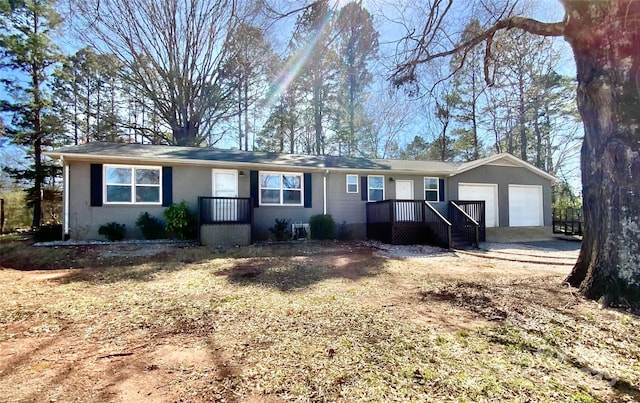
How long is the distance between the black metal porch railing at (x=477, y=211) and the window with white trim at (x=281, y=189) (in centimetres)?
609

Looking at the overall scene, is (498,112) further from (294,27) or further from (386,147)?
(294,27)

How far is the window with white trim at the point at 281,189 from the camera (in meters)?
11.6

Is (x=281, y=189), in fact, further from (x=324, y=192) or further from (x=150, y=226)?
(x=150, y=226)

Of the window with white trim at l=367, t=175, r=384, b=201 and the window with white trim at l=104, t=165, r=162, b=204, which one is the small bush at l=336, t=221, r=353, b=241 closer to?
the window with white trim at l=367, t=175, r=384, b=201

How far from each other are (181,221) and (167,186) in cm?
143

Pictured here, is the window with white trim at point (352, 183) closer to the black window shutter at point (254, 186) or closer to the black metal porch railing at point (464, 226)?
the black window shutter at point (254, 186)

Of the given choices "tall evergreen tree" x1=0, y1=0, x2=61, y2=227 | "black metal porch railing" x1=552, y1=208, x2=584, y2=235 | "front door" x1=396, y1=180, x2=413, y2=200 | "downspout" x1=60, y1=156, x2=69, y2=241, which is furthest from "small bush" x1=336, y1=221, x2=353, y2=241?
"tall evergreen tree" x1=0, y1=0, x2=61, y2=227

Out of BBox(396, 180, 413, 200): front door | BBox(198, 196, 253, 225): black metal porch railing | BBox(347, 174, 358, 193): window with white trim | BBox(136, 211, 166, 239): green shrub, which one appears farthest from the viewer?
BBox(396, 180, 413, 200): front door

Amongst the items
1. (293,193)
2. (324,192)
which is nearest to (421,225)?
(324,192)

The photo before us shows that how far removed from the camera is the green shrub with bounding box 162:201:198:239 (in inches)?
382

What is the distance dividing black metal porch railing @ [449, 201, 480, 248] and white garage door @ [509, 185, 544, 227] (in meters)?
4.35

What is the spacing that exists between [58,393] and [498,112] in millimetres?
25109

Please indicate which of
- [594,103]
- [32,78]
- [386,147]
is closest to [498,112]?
[386,147]

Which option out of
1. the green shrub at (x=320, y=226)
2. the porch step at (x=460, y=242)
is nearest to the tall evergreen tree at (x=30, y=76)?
the green shrub at (x=320, y=226)
